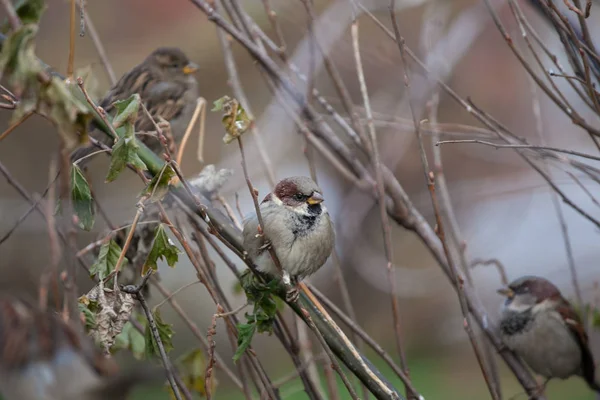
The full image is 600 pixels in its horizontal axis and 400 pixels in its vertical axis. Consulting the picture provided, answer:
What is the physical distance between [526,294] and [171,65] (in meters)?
1.51

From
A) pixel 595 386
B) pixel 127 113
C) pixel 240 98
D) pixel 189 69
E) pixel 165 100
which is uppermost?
pixel 189 69

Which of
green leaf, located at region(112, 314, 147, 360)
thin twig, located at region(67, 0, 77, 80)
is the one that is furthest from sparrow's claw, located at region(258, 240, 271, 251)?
thin twig, located at region(67, 0, 77, 80)

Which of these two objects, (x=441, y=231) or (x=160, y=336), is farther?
(x=441, y=231)

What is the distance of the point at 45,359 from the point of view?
130 centimetres

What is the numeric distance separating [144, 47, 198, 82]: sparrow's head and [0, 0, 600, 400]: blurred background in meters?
1.65

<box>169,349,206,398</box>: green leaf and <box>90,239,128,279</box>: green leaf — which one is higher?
<box>90,239,128,279</box>: green leaf

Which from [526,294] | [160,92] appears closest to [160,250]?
[160,92]

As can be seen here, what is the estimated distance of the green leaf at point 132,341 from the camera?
1.48 metres

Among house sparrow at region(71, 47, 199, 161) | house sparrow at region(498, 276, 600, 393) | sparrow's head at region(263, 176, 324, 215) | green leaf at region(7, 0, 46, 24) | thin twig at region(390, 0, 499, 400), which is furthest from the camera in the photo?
house sparrow at region(498, 276, 600, 393)

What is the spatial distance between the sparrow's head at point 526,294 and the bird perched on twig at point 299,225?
3.89ft

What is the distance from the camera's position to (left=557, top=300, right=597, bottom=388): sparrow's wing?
2.58 m

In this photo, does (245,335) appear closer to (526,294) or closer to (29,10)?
(29,10)

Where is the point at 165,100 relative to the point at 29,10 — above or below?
above

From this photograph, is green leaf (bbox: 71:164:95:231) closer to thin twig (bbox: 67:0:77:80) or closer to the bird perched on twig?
thin twig (bbox: 67:0:77:80)
